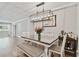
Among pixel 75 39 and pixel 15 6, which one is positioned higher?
pixel 15 6

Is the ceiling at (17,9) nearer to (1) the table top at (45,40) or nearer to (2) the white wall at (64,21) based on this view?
(2) the white wall at (64,21)

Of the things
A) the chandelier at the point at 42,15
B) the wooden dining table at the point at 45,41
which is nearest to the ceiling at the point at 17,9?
the chandelier at the point at 42,15

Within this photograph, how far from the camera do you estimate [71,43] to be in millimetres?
1622

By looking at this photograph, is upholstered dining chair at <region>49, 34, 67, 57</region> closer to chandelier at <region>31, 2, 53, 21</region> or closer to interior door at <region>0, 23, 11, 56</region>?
chandelier at <region>31, 2, 53, 21</region>

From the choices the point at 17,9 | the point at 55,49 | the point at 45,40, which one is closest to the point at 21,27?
the point at 17,9

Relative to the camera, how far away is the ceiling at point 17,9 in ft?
5.48

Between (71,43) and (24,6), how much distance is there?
98 cm

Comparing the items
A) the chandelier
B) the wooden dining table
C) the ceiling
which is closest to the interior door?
the ceiling

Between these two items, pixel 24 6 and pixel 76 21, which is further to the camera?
pixel 24 6

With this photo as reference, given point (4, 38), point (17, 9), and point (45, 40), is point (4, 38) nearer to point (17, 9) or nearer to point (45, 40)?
point (17, 9)

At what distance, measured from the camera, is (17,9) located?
1.71 m

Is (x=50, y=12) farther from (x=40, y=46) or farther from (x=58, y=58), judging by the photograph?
(x=58, y=58)

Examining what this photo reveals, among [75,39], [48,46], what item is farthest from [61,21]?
[48,46]

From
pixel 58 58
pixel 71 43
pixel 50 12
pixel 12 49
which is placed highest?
pixel 50 12
